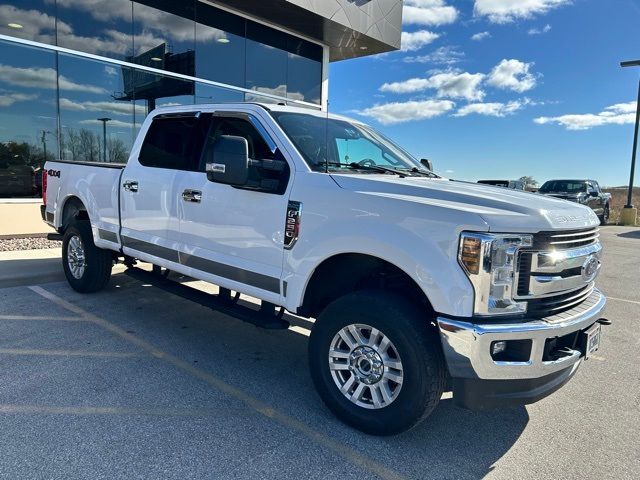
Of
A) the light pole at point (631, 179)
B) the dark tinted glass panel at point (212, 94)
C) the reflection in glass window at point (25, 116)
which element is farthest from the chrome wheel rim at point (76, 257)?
the light pole at point (631, 179)

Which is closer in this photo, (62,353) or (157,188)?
(62,353)

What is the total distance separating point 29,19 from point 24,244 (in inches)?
175

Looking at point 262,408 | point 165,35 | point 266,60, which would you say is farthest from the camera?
point 266,60

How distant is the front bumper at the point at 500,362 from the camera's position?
264 cm

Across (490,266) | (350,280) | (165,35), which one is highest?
(165,35)

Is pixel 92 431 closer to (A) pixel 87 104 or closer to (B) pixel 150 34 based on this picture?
(A) pixel 87 104

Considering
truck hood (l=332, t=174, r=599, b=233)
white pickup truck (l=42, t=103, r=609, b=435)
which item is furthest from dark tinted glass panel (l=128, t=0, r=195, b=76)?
truck hood (l=332, t=174, r=599, b=233)

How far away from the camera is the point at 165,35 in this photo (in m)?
11.9

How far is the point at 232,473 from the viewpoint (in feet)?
8.67

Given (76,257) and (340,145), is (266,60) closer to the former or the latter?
(76,257)

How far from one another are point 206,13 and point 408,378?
1233 cm

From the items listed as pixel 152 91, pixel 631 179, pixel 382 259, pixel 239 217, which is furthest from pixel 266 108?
pixel 631 179

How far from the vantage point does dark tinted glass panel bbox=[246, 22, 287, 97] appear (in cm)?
1386

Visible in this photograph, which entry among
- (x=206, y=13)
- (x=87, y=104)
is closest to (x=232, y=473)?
(x=87, y=104)
